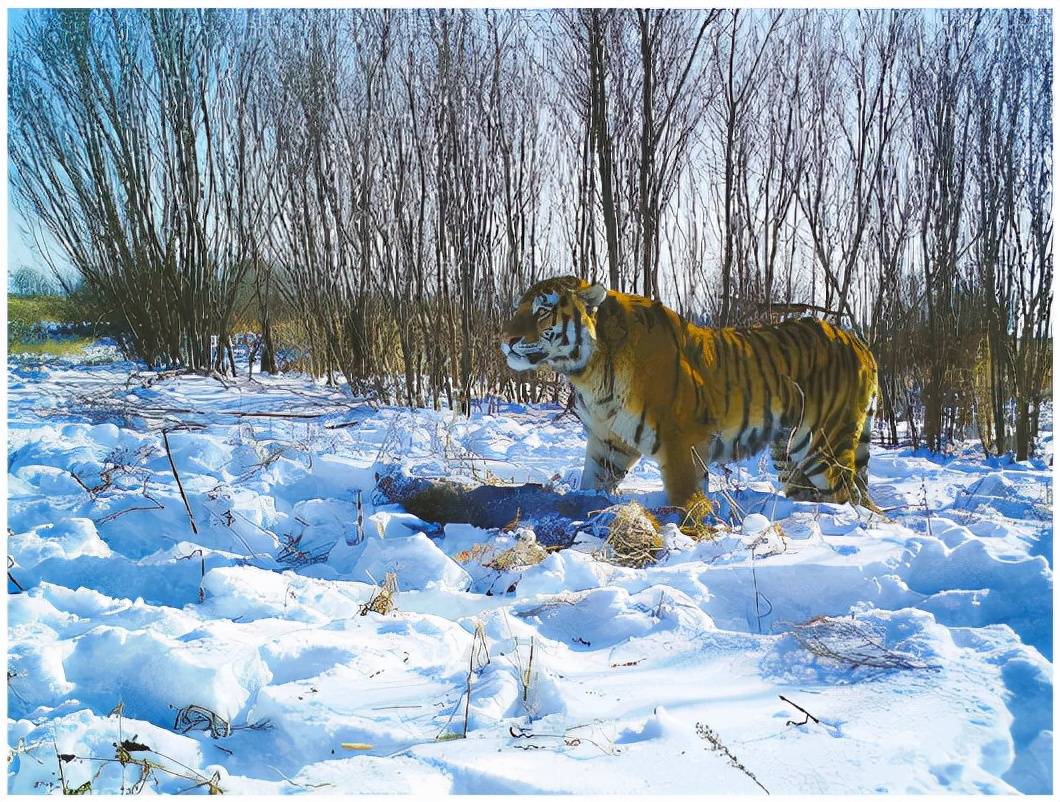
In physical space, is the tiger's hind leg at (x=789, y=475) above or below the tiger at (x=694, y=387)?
below

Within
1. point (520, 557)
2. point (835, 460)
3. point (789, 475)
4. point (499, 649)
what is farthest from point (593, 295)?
point (499, 649)

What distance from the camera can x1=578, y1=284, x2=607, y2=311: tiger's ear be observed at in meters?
3.85

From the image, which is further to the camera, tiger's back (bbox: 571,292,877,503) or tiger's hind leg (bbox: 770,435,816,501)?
tiger's hind leg (bbox: 770,435,816,501)

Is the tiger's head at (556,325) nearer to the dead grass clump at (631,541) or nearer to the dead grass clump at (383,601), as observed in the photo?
the dead grass clump at (631,541)

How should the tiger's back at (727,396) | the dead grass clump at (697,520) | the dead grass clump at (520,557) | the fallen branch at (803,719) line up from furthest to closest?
1. the tiger's back at (727,396)
2. the dead grass clump at (697,520)
3. the dead grass clump at (520,557)
4. the fallen branch at (803,719)

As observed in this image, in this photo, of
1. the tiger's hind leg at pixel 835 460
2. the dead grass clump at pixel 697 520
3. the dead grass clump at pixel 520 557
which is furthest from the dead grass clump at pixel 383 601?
the tiger's hind leg at pixel 835 460

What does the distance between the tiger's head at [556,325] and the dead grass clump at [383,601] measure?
147cm

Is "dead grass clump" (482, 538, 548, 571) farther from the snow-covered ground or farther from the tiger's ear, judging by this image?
the tiger's ear

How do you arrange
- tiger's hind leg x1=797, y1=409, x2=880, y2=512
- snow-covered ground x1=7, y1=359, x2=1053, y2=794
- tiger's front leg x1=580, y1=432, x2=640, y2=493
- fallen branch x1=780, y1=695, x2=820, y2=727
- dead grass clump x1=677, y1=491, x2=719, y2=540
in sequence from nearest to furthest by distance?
snow-covered ground x1=7, y1=359, x2=1053, y2=794, fallen branch x1=780, y1=695, x2=820, y2=727, dead grass clump x1=677, y1=491, x2=719, y2=540, tiger's front leg x1=580, y1=432, x2=640, y2=493, tiger's hind leg x1=797, y1=409, x2=880, y2=512

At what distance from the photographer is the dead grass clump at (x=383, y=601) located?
268cm

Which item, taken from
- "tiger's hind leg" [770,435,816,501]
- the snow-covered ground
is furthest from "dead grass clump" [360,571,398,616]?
"tiger's hind leg" [770,435,816,501]

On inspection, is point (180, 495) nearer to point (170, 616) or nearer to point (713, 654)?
point (170, 616)

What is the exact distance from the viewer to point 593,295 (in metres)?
3.86

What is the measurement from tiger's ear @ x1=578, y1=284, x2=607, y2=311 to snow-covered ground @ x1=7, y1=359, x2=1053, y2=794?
1.17 metres
